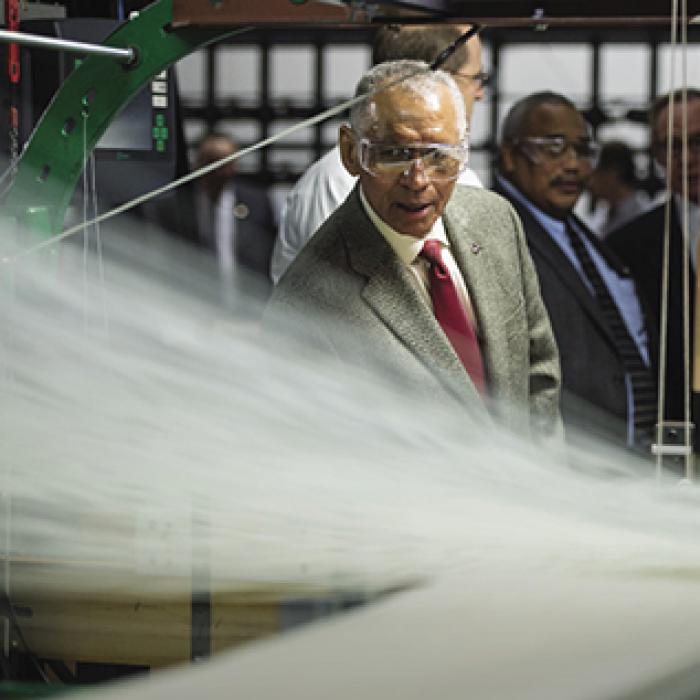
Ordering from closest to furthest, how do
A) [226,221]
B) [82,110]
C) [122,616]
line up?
[122,616], [82,110], [226,221]

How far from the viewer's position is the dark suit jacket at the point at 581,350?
104 inches

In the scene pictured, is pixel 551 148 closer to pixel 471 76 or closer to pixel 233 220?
pixel 471 76

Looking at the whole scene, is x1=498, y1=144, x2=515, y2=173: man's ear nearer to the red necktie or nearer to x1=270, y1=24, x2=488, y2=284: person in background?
x1=270, y1=24, x2=488, y2=284: person in background

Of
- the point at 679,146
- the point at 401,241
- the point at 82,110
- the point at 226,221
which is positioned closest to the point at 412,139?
the point at 401,241

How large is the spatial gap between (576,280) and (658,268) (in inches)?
18.7

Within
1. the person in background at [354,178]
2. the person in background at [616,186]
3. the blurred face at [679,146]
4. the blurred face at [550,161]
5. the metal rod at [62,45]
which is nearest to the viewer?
the metal rod at [62,45]

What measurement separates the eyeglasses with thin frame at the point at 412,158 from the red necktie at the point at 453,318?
106 millimetres

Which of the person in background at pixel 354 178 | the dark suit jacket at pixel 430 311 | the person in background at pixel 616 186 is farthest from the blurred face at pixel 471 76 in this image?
the person in background at pixel 616 186

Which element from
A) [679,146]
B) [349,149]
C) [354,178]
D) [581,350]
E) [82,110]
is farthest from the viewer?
[679,146]

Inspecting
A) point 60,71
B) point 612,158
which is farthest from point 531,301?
point 612,158

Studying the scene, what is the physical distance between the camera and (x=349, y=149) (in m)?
2.06

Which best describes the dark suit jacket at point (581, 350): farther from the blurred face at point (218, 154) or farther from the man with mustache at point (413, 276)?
the blurred face at point (218, 154)

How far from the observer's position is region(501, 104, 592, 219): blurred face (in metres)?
2.85

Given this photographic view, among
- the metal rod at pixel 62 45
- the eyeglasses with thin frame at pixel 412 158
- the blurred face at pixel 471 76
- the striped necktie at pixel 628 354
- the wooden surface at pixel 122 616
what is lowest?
the wooden surface at pixel 122 616
